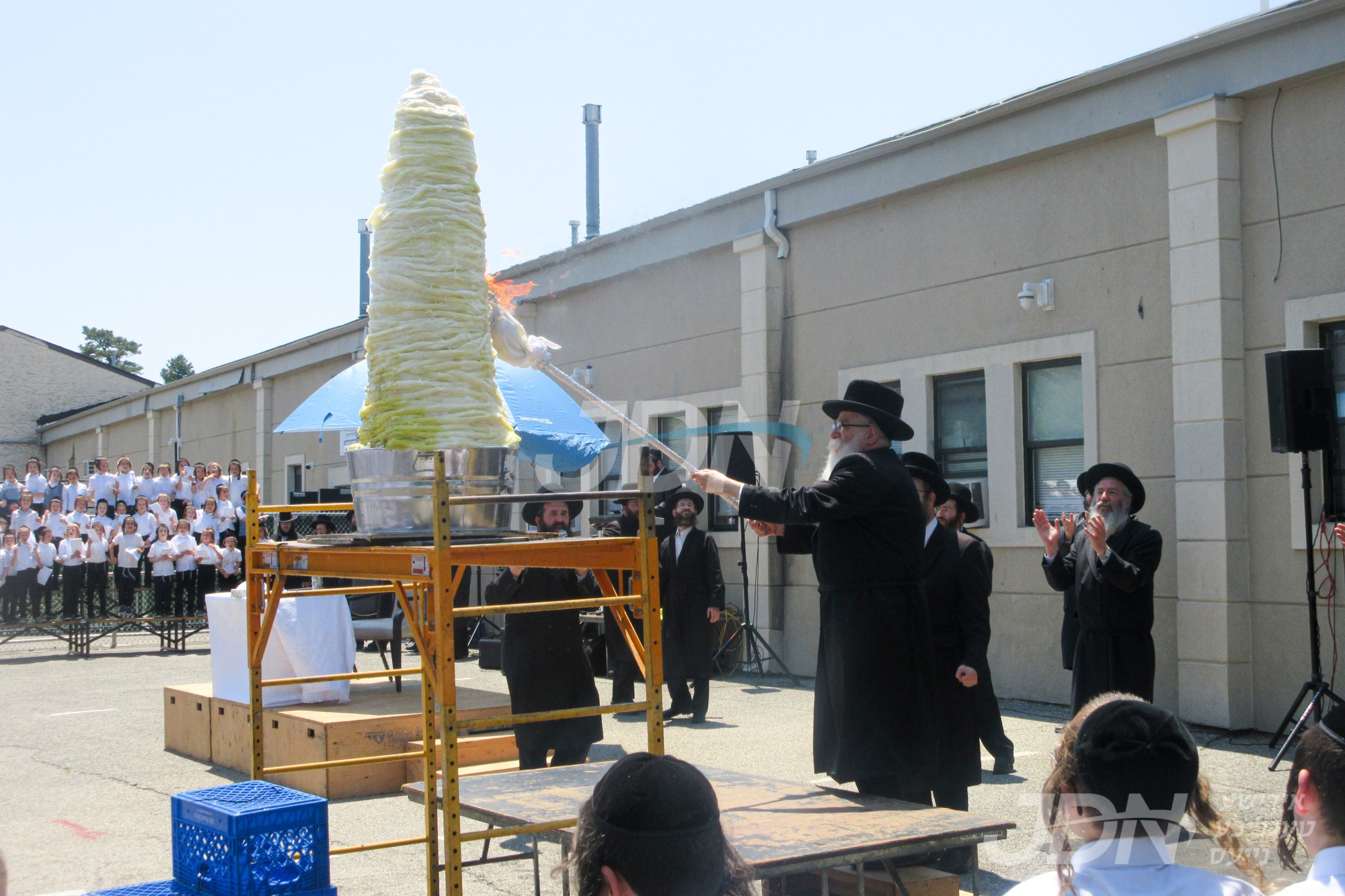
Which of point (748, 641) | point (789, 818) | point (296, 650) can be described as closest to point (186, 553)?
point (748, 641)

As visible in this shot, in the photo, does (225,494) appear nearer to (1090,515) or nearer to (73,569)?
(73,569)

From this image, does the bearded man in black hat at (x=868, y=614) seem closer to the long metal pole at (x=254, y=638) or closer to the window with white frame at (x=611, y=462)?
the long metal pole at (x=254, y=638)

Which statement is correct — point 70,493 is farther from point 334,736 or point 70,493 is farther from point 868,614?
point 868,614

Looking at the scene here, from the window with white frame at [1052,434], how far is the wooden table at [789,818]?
6966 mm

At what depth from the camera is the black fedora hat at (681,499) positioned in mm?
11438

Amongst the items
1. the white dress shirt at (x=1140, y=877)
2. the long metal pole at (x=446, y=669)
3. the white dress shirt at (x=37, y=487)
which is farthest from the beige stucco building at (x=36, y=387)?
the white dress shirt at (x=1140, y=877)

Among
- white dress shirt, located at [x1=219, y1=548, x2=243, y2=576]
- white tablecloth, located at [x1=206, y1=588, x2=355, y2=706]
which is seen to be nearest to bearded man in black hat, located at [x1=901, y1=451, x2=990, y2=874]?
white tablecloth, located at [x1=206, y1=588, x2=355, y2=706]

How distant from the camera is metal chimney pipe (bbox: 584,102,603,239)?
24.3 meters

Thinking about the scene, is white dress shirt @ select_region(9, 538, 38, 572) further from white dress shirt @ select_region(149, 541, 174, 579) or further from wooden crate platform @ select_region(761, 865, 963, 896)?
wooden crate platform @ select_region(761, 865, 963, 896)

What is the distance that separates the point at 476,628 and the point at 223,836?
13.5 meters

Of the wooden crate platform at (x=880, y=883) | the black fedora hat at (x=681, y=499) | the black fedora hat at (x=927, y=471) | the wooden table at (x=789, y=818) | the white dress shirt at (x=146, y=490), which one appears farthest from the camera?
the white dress shirt at (x=146, y=490)

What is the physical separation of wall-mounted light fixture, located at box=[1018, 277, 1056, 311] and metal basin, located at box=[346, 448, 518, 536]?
25.3 feet

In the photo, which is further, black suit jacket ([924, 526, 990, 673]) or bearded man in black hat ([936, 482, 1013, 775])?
bearded man in black hat ([936, 482, 1013, 775])

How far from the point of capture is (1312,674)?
8.12 m
